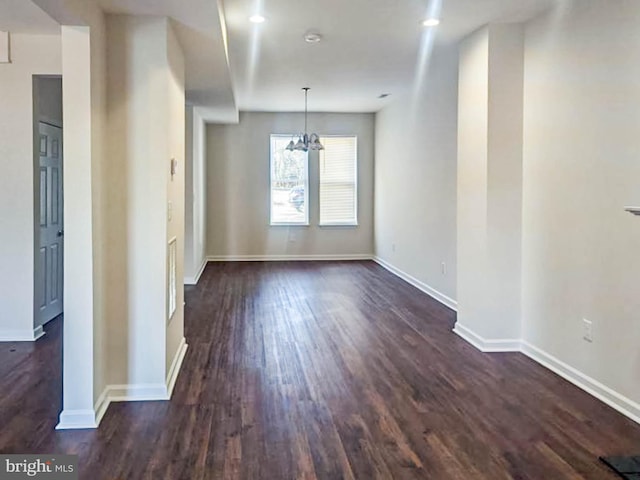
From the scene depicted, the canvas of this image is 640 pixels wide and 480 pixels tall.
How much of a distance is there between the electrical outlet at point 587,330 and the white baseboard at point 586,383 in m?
0.24

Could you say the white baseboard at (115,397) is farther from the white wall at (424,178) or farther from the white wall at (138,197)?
the white wall at (424,178)

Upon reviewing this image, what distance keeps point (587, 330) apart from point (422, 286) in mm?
3400

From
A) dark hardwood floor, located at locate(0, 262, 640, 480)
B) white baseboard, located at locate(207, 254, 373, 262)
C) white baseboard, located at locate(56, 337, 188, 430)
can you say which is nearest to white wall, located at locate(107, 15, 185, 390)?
white baseboard, located at locate(56, 337, 188, 430)

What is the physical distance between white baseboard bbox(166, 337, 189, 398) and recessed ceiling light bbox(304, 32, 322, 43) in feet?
8.92

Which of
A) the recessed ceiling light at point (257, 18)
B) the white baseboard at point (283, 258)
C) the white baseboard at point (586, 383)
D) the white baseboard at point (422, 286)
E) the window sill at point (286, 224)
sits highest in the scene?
the recessed ceiling light at point (257, 18)

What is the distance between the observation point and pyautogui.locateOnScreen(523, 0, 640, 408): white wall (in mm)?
2924

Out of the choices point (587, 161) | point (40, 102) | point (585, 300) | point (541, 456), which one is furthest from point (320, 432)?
point (40, 102)

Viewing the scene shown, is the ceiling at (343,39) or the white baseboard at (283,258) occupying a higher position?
the ceiling at (343,39)

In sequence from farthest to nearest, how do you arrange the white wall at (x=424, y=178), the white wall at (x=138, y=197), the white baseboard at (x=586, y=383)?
the white wall at (x=424, y=178) < the white wall at (x=138, y=197) < the white baseboard at (x=586, y=383)

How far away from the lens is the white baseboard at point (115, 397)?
2.74 metres

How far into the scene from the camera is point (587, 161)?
325 centimetres

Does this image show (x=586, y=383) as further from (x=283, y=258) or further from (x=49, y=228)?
(x=283, y=258)

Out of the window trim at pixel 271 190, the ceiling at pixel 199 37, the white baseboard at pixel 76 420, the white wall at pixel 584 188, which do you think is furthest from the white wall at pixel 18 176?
the window trim at pixel 271 190

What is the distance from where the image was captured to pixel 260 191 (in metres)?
9.37
